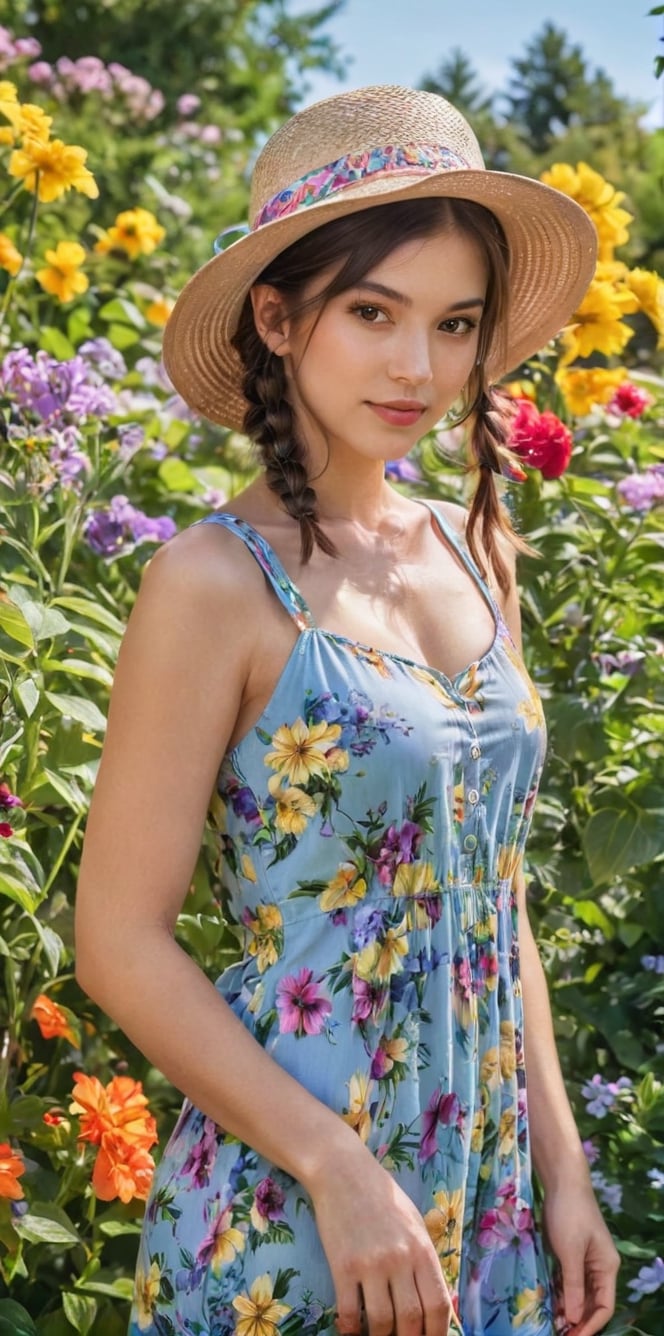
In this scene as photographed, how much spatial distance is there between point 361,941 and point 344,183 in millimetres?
686

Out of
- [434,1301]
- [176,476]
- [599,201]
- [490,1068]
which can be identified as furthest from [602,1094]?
[599,201]

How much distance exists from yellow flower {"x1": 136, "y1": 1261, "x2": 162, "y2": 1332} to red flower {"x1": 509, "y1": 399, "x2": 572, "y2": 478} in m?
1.35

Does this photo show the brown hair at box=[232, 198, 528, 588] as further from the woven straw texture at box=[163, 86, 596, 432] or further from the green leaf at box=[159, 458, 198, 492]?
the green leaf at box=[159, 458, 198, 492]

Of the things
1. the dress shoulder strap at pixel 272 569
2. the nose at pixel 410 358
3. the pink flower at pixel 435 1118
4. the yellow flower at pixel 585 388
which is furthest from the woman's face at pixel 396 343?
the yellow flower at pixel 585 388

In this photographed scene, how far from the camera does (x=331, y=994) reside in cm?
144

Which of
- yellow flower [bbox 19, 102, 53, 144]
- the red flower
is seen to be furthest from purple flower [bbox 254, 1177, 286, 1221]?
yellow flower [bbox 19, 102, 53, 144]

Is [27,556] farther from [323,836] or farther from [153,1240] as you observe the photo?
[153,1240]

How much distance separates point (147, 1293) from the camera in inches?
57.8

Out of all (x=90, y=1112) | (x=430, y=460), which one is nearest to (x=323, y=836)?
(x=90, y=1112)

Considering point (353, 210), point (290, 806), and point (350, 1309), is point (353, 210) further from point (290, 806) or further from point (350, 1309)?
point (350, 1309)

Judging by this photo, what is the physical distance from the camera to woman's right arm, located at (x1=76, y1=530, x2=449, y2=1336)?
1.31 m

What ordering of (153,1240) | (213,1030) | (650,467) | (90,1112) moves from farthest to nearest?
(650,467), (90,1112), (153,1240), (213,1030)

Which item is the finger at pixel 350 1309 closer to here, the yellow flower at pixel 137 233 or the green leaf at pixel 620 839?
the green leaf at pixel 620 839

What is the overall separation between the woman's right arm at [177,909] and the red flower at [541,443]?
3.59ft
